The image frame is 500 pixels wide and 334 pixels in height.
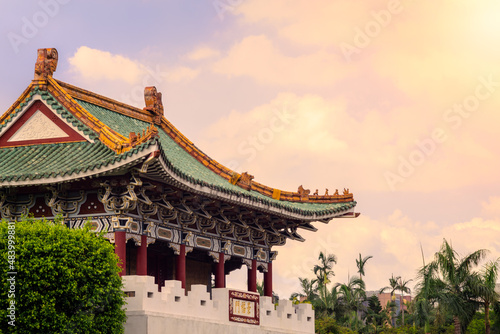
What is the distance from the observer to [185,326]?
23047 millimetres

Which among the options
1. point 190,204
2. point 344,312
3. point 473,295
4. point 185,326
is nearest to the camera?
point 185,326

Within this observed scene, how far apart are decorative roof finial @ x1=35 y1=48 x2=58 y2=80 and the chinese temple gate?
0.03m

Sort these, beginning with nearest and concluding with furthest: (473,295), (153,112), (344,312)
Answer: (153,112) < (473,295) < (344,312)

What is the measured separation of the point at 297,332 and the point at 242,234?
3.48 metres

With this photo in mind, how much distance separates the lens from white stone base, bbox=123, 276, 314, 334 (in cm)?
Result: 2158

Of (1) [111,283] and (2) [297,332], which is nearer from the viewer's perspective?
(1) [111,283]

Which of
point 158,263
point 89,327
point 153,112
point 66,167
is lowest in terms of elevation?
point 89,327

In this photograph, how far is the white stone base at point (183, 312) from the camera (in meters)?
21.6

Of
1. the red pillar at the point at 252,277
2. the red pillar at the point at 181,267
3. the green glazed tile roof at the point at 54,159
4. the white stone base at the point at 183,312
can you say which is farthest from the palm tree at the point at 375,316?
the green glazed tile roof at the point at 54,159

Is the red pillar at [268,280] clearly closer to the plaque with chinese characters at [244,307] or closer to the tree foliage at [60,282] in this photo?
the plaque with chinese characters at [244,307]

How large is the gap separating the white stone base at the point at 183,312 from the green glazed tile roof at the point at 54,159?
2.93 m

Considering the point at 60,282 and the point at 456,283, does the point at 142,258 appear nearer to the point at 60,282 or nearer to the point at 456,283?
the point at 60,282

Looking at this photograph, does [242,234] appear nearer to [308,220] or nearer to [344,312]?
[308,220]

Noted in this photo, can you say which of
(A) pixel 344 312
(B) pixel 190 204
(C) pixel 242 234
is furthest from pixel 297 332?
(A) pixel 344 312
